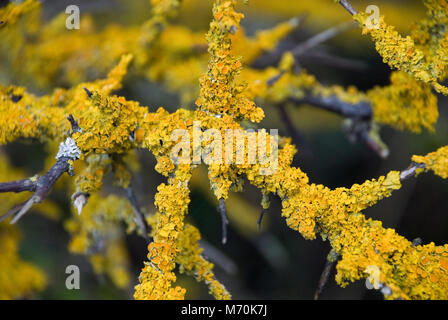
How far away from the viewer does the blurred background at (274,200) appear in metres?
1.61

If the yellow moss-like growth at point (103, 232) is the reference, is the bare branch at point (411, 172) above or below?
below

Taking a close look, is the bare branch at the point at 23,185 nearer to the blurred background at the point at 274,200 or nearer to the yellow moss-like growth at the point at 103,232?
the yellow moss-like growth at the point at 103,232

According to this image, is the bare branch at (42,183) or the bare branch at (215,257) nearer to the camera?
the bare branch at (42,183)

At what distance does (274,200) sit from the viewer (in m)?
1.60

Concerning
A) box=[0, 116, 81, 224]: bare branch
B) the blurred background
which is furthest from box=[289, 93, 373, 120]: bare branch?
box=[0, 116, 81, 224]: bare branch

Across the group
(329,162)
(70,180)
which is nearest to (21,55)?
(70,180)

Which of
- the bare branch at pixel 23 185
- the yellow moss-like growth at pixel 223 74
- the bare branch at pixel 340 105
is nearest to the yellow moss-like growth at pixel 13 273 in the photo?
the bare branch at pixel 23 185

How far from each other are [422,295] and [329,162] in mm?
1298

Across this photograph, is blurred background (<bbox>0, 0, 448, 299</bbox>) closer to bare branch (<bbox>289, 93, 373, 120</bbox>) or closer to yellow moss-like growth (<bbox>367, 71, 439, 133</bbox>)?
bare branch (<bbox>289, 93, 373, 120</bbox>)

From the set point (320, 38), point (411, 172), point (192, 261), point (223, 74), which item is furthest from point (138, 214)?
point (320, 38)

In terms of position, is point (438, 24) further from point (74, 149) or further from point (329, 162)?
point (329, 162)

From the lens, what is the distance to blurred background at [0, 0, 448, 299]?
161 centimetres

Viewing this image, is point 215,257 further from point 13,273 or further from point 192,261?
point 13,273
